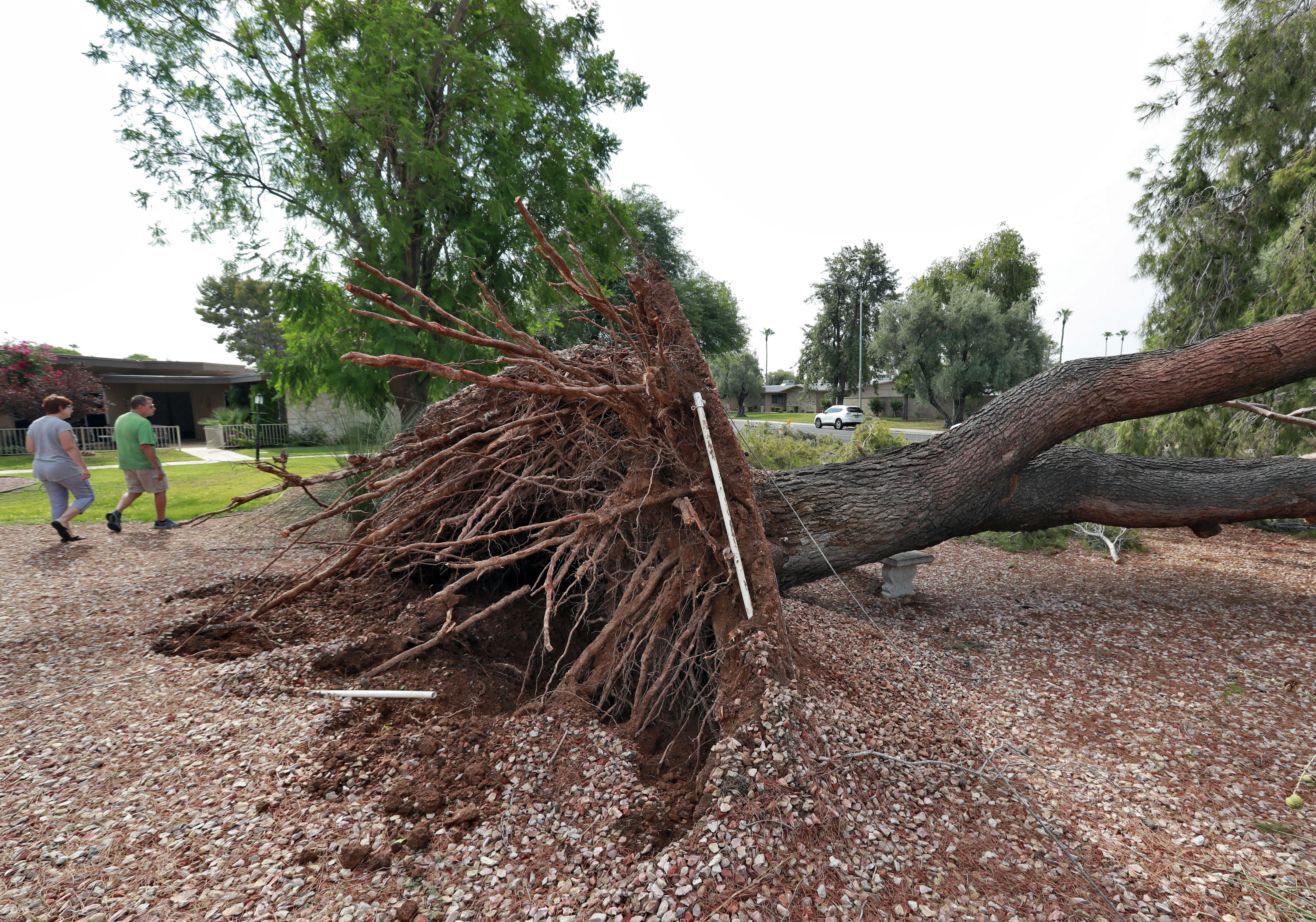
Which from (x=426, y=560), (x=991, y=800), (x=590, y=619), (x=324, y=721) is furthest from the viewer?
(x=426, y=560)

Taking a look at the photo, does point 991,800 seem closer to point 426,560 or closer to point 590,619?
point 590,619

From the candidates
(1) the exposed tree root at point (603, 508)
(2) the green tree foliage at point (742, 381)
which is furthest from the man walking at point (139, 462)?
(2) the green tree foliage at point (742, 381)

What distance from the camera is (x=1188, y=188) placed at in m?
7.96

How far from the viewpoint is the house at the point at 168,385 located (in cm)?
1633

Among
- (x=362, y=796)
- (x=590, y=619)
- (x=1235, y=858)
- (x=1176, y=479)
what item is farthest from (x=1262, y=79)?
(x=362, y=796)

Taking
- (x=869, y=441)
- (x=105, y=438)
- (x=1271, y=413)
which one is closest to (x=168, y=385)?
(x=105, y=438)

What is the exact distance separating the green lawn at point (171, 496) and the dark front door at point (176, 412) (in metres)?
10.9

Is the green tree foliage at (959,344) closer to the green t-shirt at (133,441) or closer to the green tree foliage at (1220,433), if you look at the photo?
the green tree foliage at (1220,433)

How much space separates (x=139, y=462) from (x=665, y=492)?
6881 millimetres

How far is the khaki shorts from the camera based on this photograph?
20.3 ft

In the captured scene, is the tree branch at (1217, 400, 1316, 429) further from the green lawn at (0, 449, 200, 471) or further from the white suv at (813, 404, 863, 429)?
the white suv at (813, 404, 863, 429)

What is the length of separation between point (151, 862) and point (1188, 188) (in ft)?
40.8

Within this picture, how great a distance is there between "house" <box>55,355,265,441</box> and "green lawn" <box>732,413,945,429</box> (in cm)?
1918

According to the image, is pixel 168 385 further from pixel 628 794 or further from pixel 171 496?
pixel 628 794
